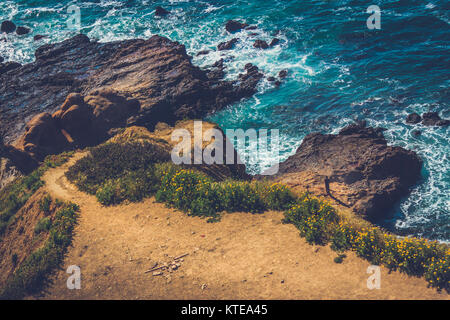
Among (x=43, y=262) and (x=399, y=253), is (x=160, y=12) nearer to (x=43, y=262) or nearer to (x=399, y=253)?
(x=43, y=262)

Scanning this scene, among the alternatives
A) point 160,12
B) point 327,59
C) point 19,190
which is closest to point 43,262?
point 19,190

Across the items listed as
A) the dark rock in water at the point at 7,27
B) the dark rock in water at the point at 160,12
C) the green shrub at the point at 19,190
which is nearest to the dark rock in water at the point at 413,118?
the green shrub at the point at 19,190

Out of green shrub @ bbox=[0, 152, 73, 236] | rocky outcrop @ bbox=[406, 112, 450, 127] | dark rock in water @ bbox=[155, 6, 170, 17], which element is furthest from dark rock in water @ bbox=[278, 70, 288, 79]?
dark rock in water @ bbox=[155, 6, 170, 17]

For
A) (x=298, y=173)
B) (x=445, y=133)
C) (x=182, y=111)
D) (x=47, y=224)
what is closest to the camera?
(x=47, y=224)

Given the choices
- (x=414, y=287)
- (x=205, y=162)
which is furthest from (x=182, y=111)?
(x=414, y=287)

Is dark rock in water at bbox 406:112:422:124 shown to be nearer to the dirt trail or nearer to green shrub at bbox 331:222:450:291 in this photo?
green shrub at bbox 331:222:450:291

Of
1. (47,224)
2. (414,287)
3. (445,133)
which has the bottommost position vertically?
(445,133)

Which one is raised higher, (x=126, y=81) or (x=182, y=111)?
(x=126, y=81)

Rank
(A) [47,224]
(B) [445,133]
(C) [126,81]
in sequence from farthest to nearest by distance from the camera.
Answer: (C) [126,81]
(B) [445,133]
(A) [47,224]
